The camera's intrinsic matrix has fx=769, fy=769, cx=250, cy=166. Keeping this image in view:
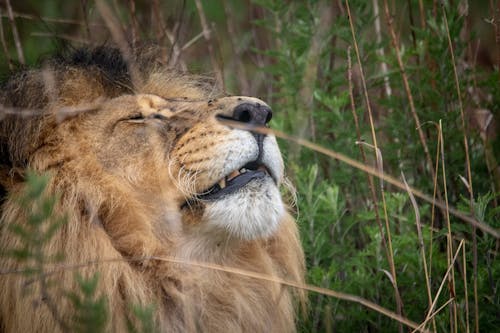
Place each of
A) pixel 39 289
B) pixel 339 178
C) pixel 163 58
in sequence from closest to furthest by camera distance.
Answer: pixel 39 289, pixel 163 58, pixel 339 178

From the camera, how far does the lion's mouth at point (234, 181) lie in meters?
3.01

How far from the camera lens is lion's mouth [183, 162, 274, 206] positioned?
9.86 ft

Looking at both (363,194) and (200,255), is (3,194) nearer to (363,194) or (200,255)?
(200,255)

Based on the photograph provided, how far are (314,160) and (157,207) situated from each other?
5.94 ft

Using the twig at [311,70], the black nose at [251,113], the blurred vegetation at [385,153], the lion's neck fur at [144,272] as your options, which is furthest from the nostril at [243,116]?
the twig at [311,70]

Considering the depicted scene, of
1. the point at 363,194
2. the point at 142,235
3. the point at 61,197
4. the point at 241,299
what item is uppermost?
the point at 61,197

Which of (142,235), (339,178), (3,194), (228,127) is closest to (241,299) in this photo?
(142,235)

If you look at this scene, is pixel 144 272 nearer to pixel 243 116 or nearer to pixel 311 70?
pixel 243 116

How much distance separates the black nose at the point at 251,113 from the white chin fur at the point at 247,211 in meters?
0.24

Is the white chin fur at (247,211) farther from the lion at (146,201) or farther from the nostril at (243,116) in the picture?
the nostril at (243,116)

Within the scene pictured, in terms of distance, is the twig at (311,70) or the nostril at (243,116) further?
the twig at (311,70)

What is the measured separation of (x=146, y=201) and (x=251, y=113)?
0.56 m

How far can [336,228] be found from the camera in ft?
14.2

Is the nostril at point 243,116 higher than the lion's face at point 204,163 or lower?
higher
